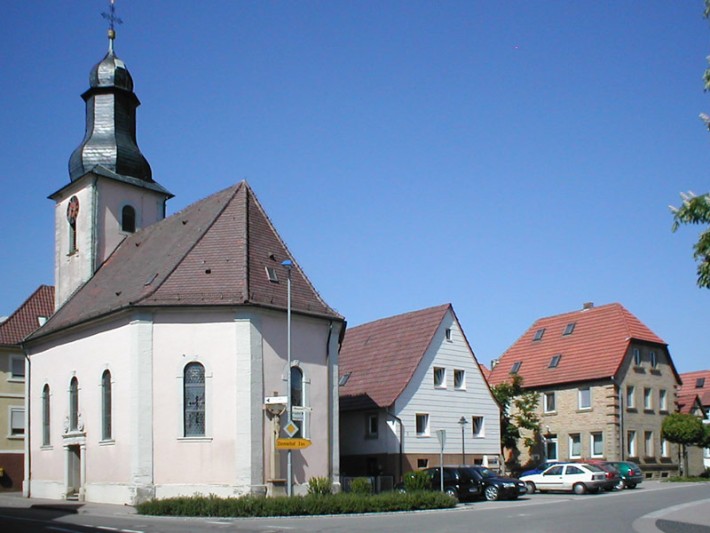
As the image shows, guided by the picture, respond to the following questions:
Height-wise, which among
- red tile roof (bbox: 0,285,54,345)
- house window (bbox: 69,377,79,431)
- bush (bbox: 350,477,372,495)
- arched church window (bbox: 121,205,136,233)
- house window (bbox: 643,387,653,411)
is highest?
arched church window (bbox: 121,205,136,233)

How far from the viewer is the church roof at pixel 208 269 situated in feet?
103

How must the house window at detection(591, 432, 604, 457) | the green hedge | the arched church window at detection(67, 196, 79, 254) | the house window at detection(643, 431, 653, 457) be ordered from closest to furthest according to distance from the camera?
→ the green hedge → the arched church window at detection(67, 196, 79, 254) → the house window at detection(591, 432, 604, 457) → the house window at detection(643, 431, 653, 457)

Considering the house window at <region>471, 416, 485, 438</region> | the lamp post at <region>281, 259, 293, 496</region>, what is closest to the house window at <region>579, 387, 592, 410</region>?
the house window at <region>471, 416, 485, 438</region>

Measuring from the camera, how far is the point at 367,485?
3012 cm

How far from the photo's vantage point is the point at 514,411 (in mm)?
50094

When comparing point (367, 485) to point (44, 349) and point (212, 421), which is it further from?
point (44, 349)

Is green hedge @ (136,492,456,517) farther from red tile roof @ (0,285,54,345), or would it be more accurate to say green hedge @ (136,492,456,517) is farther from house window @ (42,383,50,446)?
red tile roof @ (0,285,54,345)

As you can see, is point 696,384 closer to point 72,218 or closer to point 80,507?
point 72,218

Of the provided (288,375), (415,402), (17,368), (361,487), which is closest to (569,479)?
(415,402)

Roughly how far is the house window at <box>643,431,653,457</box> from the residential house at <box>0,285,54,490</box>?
1343 inches

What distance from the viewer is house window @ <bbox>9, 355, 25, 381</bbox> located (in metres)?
46.4

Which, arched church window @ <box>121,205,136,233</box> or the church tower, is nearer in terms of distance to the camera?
the church tower

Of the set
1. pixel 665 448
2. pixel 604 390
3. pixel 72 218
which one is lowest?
pixel 665 448

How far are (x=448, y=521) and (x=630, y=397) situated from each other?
3064 centimetres
